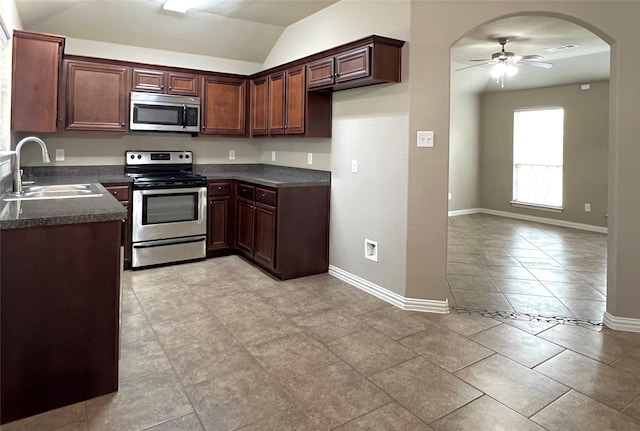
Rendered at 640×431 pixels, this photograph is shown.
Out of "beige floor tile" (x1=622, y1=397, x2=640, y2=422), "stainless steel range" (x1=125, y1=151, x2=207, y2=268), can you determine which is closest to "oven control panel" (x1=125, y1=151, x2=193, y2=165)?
"stainless steel range" (x1=125, y1=151, x2=207, y2=268)

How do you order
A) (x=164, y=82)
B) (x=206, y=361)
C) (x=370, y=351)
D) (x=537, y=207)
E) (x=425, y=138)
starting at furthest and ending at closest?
(x=537, y=207) → (x=164, y=82) → (x=425, y=138) → (x=370, y=351) → (x=206, y=361)

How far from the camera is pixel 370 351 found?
8.86ft

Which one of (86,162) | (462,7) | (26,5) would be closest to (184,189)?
(86,162)

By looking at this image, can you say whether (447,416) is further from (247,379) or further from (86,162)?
(86,162)

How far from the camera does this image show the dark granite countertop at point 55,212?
194 centimetres

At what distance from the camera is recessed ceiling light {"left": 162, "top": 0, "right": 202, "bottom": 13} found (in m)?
4.07

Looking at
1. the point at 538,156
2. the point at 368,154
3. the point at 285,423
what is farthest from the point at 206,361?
the point at 538,156

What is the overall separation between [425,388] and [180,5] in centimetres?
392

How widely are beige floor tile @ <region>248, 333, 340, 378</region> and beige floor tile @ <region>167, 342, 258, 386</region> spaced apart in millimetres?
86

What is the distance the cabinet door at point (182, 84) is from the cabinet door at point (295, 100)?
1.22m

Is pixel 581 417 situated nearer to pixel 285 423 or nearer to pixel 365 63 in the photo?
pixel 285 423

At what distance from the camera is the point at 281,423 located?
1969 mm

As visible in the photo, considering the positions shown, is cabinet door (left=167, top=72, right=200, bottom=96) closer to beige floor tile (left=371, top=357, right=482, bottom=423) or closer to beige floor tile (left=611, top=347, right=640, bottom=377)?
beige floor tile (left=371, top=357, right=482, bottom=423)

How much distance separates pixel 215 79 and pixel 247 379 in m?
3.79
